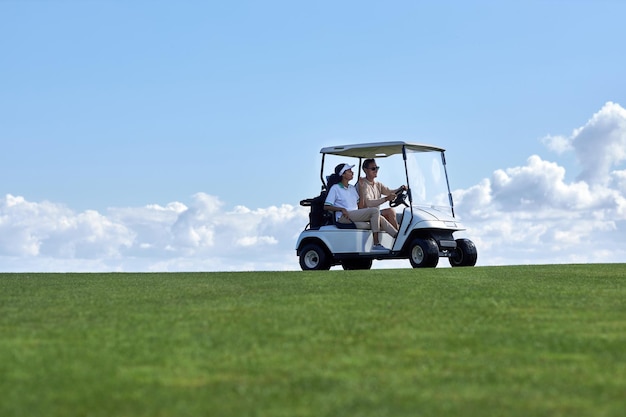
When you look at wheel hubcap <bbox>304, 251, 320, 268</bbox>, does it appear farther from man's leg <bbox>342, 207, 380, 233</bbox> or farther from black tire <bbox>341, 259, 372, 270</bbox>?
man's leg <bbox>342, 207, 380, 233</bbox>

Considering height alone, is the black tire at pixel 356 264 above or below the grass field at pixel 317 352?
above

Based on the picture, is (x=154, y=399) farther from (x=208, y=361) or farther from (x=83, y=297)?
(x=83, y=297)

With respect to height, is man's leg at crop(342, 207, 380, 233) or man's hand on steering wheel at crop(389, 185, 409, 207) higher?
man's hand on steering wheel at crop(389, 185, 409, 207)

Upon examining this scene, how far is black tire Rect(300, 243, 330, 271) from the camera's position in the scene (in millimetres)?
20575

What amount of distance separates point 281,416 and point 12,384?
2.17 meters

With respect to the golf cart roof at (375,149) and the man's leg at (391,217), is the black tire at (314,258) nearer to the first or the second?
the man's leg at (391,217)

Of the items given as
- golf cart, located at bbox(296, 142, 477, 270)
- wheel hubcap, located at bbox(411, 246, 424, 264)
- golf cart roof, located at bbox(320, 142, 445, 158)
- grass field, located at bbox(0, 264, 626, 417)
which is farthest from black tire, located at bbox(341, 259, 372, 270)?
grass field, located at bbox(0, 264, 626, 417)

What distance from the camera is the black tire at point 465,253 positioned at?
20.8 m

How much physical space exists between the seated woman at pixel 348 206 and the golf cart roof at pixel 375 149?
564 millimetres

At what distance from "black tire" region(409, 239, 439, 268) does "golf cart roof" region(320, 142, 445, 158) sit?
2.27 metres

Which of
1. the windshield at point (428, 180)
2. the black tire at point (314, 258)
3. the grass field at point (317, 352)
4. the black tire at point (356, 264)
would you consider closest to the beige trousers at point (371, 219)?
the windshield at point (428, 180)

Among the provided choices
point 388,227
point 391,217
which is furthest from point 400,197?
point 388,227

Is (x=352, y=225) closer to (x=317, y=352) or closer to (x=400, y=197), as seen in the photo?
(x=400, y=197)

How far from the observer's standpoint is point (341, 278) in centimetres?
1528
